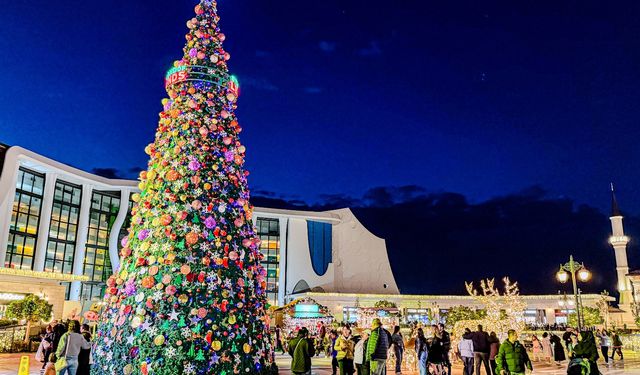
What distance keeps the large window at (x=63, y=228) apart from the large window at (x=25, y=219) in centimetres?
266

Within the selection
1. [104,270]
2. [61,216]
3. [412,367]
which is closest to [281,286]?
[104,270]

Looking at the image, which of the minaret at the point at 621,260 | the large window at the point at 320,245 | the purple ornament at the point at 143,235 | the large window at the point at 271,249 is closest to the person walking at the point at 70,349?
the purple ornament at the point at 143,235

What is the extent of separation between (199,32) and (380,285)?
53.6 m

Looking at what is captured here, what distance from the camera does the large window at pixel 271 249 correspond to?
55.8m

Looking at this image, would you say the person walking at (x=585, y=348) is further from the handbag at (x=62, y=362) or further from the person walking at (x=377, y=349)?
the handbag at (x=62, y=362)

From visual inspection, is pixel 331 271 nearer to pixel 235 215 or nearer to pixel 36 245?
pixel 36 245

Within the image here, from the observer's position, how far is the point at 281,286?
182 ft

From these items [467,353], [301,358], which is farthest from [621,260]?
[301,358]

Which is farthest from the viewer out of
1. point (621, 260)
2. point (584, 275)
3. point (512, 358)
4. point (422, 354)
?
point (621, 260)

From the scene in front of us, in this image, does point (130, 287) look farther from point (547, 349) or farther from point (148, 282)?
point (547, 349)

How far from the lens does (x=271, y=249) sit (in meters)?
57.8

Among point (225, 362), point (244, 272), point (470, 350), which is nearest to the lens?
point (225, 362)

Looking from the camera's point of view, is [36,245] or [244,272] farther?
[36,245]

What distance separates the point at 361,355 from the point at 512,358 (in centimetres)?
322
